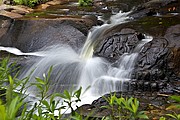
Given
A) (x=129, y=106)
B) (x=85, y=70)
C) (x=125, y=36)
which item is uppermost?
(x=125, y=36)

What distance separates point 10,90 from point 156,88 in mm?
5099

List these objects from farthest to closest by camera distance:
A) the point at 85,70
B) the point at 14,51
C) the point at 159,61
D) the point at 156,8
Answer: the point at 156,8 → the point at 14,51 → the point at 85,70 → the point at 159,61

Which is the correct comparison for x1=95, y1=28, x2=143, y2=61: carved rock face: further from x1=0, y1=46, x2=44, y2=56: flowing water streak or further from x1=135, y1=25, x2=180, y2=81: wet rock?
x1=0, y1=46, x2=44, y2=56: flowing water streak

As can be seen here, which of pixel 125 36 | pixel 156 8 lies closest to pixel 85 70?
pixel 125 36

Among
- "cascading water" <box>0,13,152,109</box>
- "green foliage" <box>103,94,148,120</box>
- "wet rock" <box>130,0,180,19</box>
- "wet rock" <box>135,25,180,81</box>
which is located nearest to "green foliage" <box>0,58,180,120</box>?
"green foliage" <box>103,94,148,120</box>

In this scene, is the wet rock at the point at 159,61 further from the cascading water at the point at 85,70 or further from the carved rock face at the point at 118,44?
the carved rock face at the point at 118,44

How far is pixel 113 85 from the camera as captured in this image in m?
6.32

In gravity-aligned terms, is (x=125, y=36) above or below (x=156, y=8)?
below

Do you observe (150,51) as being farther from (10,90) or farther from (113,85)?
(10,90)

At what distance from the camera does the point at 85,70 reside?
7078mm

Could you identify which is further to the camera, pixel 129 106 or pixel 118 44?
pixel 118 44

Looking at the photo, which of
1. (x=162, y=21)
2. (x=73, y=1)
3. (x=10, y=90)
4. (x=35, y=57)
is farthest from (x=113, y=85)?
(x=73, y=1)

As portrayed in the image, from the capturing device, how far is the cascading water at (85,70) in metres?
6.43

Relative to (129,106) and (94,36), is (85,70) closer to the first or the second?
(94,36)
